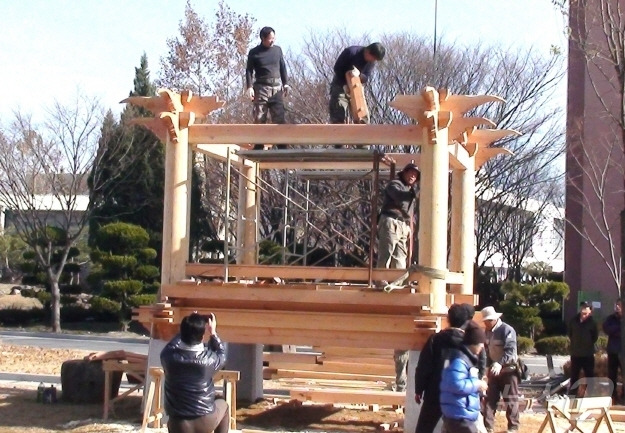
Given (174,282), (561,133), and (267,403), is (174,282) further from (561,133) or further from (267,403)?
(561,133)

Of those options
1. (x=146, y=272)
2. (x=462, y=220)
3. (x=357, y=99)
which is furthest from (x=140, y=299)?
(x=357, y=99)

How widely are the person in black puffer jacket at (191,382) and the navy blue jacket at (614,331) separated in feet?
33.0

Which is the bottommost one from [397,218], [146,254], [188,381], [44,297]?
[44,297]

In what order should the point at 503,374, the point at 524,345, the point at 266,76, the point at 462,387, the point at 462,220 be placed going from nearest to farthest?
the point at 462,387
the point at 503,374
the point at 266,76
the point at 462,220
the point at 524,345

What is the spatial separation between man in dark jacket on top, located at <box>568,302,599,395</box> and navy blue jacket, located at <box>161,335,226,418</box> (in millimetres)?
9716

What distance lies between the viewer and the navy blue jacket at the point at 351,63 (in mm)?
13930

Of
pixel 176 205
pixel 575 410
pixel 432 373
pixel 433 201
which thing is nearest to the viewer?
pixel 432 373

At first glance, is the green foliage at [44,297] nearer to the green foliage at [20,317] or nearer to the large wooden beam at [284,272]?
the green foliage at [20,317]

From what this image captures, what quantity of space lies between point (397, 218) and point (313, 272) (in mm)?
1225

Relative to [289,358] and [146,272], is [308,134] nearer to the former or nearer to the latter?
[289,358]

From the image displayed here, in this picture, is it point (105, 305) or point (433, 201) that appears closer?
point (433, 201)

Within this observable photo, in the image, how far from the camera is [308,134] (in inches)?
494

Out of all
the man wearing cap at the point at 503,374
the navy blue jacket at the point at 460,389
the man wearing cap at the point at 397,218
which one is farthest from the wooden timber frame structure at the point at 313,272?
the navy blue jacket at the point at 460,389

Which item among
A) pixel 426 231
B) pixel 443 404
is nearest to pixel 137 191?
pixel 426 231
